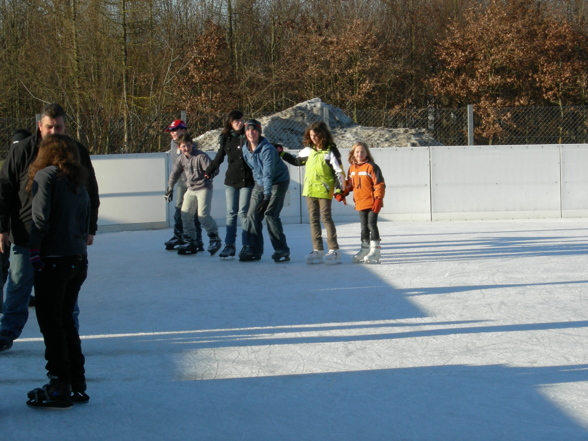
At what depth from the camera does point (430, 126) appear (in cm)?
1541

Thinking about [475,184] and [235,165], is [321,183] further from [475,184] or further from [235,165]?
[475,184]

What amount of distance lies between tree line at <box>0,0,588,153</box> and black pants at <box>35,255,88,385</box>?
16.8 meters

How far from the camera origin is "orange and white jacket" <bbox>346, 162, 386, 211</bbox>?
870 centimetres

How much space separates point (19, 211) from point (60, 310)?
1.11 metres

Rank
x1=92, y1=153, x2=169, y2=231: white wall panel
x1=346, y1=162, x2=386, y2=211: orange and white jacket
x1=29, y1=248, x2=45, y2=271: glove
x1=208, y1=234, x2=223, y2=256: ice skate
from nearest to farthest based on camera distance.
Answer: x1=29, y1=248, x2=45, y2=271: glove
x1=346, y1=162, x2=386, y2=211: orange and white jacket
x1=208, y1=234, x2=223, y2=256: ice skate
x1=92, y1=153, x2=169, y2=231: white wall panel

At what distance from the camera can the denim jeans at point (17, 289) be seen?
5023 mm

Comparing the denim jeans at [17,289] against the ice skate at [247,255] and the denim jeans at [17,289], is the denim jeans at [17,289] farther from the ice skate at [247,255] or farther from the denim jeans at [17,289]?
the ice skate at [247,255]

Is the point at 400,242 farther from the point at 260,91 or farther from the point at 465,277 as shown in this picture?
the point at 260,91

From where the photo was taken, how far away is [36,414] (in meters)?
3.91

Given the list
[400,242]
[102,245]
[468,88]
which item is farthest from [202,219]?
[468,88]

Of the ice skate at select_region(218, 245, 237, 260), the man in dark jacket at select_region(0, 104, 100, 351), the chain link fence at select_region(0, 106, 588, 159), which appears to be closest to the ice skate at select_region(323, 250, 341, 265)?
the ice skate at select_region(218, 245, 237, 260)

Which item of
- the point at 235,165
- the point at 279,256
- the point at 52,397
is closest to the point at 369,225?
the point at 279,256

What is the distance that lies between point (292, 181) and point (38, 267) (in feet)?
33.1

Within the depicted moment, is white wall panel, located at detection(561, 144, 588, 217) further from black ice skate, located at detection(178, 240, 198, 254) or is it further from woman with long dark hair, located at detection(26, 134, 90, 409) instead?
woman with long dark hair, located at detection(26, 134, 90, 409)
